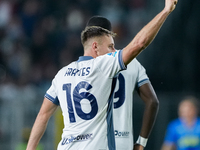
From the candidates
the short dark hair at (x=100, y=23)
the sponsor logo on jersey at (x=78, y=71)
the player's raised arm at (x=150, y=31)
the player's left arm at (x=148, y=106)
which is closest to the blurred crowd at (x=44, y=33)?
the player's left arm at (x=148, y=106)

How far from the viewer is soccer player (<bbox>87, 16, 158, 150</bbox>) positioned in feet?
14.5

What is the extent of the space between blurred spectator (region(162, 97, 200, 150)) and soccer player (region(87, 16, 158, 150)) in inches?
129

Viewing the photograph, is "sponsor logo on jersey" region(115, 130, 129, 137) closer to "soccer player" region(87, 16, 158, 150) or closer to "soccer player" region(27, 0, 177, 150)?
"soccer player" region(87, 16, 158, 150)

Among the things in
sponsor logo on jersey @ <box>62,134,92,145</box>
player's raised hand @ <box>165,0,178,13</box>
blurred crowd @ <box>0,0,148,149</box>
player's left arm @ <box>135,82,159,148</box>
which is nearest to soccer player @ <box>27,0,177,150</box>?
sponsor logo on jersey @ <box>62,134,92,145</box>

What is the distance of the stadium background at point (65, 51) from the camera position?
941 centimetres

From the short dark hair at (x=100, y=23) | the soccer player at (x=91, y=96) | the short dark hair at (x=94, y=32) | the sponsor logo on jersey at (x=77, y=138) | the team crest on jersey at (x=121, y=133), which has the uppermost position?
the short dark hair at (x=100, y=23)

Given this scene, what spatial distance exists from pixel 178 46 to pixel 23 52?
157 inches

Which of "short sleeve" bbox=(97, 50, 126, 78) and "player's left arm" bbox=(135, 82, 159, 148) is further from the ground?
"short sleeve" bbox=(97, 50, 126, 78)

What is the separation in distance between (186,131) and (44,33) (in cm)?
554

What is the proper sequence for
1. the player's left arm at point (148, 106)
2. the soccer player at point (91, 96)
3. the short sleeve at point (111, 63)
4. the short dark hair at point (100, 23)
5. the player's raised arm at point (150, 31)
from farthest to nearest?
1. the player's left arm at point (148, 106)
2. the short dark hair at point (100, 23)
3. the soccer player at point (91, 96)
4. the short sleeve at point (111, 63)
5. the player's raised arm at point (150, 31)

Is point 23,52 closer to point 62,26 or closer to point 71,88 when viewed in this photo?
point 62,26

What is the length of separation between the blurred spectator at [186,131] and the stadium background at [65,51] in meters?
1.30

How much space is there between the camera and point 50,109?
4.19 meters

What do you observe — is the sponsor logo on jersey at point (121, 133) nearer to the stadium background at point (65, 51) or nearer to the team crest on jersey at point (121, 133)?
the team crest on jersey at point (121, 133)
